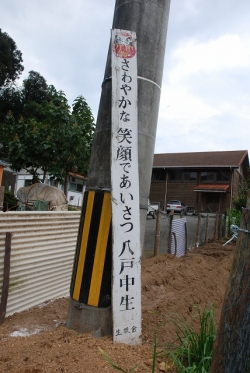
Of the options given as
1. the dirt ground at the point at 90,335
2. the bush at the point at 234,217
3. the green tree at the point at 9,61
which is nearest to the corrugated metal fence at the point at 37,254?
the dirt ground at the point at 90,335

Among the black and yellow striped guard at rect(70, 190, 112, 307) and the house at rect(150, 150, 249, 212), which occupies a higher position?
the house at rect(150, 150, 249, 212)

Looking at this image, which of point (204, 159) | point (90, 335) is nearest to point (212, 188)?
point (204, 159)

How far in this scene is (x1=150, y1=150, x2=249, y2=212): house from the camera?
103 ft

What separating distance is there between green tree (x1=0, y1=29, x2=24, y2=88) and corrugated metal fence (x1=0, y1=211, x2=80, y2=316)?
81.9 feet

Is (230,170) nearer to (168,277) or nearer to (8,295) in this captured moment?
(168,277)

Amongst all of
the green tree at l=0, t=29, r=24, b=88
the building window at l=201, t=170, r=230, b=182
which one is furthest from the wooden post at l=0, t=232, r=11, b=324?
the building window at l=201, t=170, r=230, b=182

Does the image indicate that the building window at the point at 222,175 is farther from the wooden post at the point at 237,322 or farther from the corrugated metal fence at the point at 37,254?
the wooden post at the point at 237,322

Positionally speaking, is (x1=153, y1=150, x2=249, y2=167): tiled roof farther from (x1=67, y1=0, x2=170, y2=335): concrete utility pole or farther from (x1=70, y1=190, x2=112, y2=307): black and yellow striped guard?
(x1=70, y1=190, x2=112, y2=307): black and yellow striped guard

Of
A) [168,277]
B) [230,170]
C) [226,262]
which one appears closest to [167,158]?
[230,170]

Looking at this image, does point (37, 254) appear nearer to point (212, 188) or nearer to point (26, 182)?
point (26, 182)

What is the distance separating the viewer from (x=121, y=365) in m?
2.47

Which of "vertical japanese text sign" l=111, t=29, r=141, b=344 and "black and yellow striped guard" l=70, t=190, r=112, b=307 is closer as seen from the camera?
"vertical japanese text sign" l=111, t=29, r=141, b=344

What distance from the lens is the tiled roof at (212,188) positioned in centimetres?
3058

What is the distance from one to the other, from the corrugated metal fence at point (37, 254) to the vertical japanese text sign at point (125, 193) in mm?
1525
